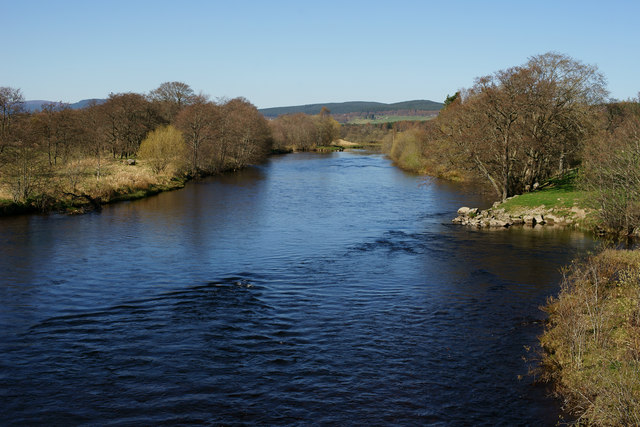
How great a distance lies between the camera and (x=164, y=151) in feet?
208

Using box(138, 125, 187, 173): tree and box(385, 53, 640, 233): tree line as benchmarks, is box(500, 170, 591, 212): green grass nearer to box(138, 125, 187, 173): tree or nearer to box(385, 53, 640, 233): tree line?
box(385, 53, 640, 233): tree line

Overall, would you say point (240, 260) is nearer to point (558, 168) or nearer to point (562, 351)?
point (562, 351)

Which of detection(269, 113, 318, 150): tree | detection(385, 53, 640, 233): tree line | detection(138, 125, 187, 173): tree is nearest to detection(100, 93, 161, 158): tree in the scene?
detection(138, 125, 187, 173): tree

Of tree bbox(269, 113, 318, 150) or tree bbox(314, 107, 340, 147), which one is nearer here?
tree bbox(269, 113, 318, 150)

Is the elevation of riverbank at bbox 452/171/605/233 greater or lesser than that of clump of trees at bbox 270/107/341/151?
lesser

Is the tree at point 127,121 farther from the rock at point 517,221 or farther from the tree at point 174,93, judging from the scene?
the rock at point 517,221

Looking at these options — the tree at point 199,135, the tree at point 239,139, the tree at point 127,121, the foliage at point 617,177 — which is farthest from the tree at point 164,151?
the foliage at point 617,177

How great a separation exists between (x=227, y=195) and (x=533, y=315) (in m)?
38.8

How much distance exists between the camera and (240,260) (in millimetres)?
26172

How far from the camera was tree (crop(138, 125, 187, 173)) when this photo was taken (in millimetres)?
61531

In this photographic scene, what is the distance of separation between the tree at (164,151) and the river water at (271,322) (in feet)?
86.6

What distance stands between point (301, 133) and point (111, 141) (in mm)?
81738

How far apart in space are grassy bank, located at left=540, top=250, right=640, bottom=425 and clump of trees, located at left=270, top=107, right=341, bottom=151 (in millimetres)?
120416

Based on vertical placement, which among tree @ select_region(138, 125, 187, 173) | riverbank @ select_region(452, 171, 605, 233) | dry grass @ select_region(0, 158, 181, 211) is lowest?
riverbank @ select_region(452, 171, 605, 233)
